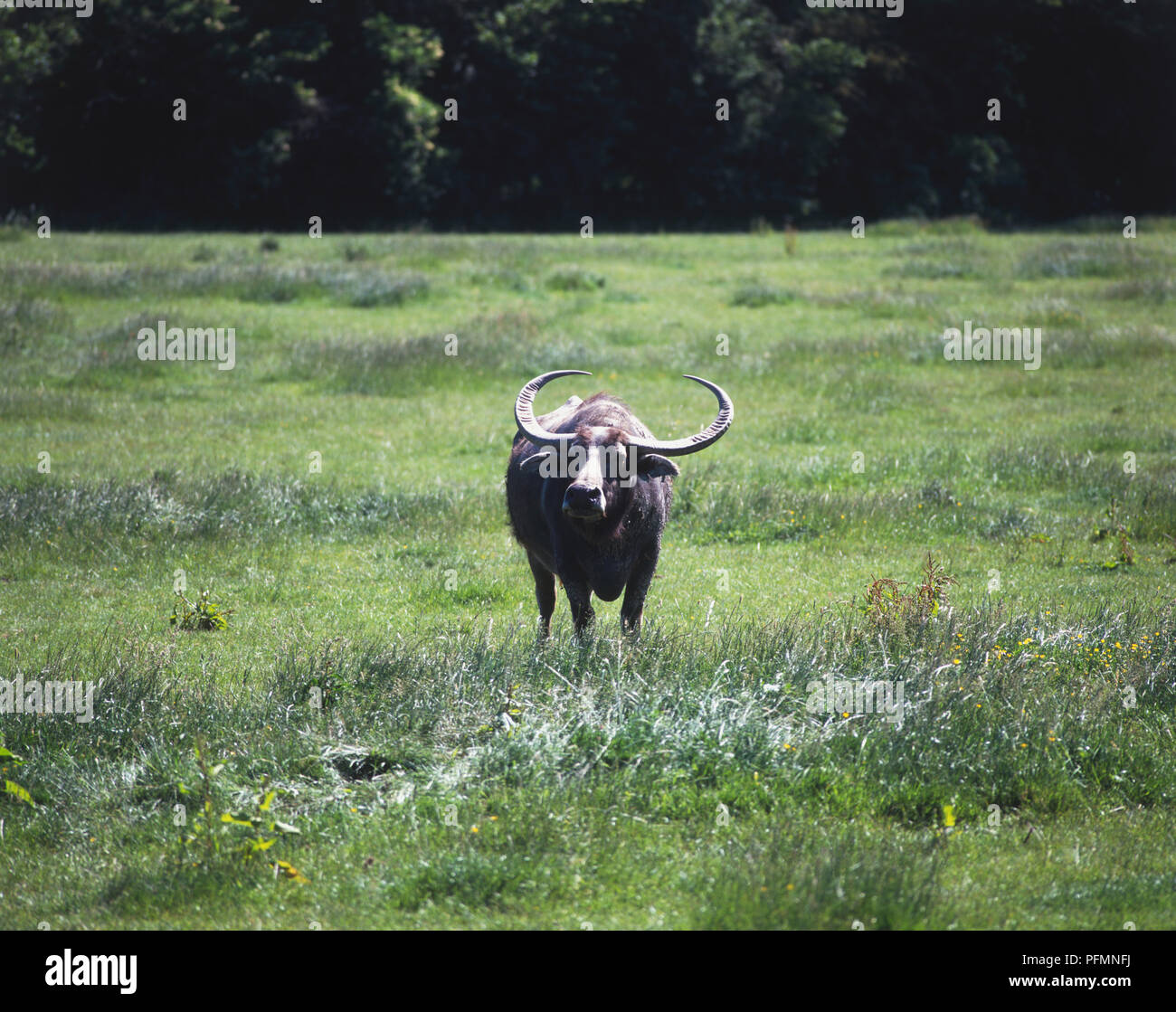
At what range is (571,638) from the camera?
7.70m

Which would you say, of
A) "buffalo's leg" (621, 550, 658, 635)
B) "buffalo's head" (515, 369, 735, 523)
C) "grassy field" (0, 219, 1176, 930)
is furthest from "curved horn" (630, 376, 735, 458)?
"grassy field" (0, 219, 1176, 930)

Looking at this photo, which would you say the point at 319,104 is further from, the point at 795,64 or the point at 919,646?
the point at 919,646

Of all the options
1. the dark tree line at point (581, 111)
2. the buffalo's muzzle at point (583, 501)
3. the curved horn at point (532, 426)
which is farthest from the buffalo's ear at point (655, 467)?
the dark tree line at point (581, 111)

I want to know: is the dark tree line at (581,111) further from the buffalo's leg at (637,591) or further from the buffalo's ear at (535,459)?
the buffalo's leg at (637,591)

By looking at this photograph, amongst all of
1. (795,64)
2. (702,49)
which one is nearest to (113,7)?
(702,49)

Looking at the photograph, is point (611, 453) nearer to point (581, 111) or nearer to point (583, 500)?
point (583, 500)

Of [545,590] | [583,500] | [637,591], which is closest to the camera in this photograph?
[583,500]

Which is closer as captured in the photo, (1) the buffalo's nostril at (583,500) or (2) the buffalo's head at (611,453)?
(1) the buffalo's nostril at (583,500)

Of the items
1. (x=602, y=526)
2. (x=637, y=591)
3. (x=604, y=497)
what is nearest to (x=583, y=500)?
(x=604, y=497)

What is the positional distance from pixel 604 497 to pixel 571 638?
1008 millimetres

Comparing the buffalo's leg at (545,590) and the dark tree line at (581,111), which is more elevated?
the dark tree line at (581,111)

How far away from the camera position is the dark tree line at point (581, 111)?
4012 cm

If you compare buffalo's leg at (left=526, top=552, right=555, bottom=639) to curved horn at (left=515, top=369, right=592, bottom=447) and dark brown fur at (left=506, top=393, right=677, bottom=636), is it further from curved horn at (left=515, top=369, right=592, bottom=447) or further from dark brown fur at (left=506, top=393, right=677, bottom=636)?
curved horn at (left=515, top=369, right=592, bottom=447)
